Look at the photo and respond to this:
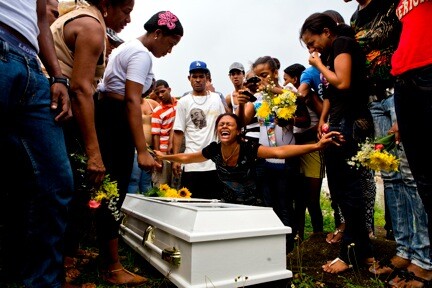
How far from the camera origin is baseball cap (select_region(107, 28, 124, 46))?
2217 millimetres

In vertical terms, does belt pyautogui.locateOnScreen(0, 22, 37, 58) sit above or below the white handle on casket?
above

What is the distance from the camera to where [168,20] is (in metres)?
2.59

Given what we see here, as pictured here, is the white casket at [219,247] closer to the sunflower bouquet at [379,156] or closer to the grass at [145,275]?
the grass at [145,275]

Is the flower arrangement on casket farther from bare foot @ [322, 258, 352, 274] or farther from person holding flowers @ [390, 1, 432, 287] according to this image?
person holding flowers @ [390, 1, 432, 287]

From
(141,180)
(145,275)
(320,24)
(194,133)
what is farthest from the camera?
(141,180)

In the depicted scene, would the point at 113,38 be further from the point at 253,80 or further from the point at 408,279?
the point at 408,279

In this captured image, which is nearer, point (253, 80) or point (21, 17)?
point (21, 17)

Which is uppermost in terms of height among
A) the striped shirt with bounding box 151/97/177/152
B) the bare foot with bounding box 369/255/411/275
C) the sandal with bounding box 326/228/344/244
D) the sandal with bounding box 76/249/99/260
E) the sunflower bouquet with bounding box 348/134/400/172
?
the striped shirt with bounding box 151/97/177/152

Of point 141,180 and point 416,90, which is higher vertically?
point 416,90

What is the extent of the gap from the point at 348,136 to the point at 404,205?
57cm

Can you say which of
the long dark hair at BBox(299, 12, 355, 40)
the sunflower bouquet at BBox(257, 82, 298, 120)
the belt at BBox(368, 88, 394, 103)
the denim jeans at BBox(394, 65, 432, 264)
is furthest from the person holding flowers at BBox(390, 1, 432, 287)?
the sunflower bouquet at BBox(257, 82, 298, 120)

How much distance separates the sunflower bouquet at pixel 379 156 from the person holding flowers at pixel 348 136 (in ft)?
0.64

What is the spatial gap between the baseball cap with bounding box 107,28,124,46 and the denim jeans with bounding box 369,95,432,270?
6.12 ft

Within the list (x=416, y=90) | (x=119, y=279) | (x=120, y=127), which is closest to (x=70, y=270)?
(x=119, y=279)
